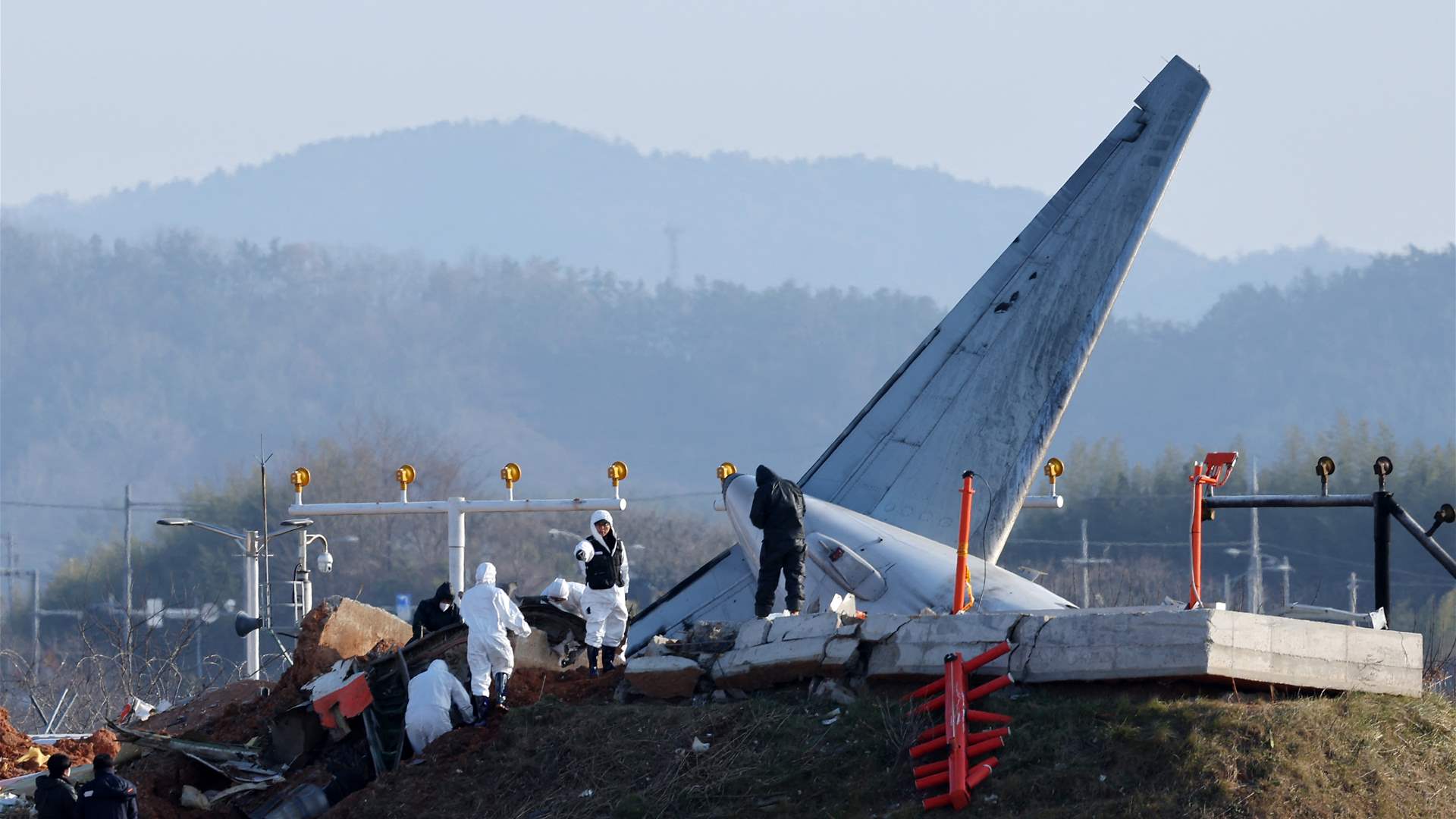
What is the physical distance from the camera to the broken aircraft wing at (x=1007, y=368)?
21875 millimetres

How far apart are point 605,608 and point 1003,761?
6.06 meters

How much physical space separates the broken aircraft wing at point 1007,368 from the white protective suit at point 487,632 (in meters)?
5.71

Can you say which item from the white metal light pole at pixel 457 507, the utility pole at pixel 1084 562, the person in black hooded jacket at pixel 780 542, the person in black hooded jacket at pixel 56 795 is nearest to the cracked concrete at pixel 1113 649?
the person in black hooded jacket at pixel 780 542

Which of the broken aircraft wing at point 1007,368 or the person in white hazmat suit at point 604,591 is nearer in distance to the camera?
the person in white hazmat suit at point 604,591

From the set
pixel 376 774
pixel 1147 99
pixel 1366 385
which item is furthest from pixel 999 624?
pixel 1366 385

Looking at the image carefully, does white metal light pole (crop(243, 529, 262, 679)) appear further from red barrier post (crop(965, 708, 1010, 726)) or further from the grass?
red barrier post (crop(965, 708, 1010, 726))

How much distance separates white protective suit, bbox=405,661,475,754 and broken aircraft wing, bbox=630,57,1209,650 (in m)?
4.19

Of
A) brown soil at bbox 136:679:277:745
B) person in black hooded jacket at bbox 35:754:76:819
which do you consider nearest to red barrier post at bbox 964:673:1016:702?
person in black hooded jacket at bbox 35:754:76:819

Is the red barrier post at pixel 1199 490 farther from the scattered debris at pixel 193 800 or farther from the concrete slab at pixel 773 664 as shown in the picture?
the scattered debris at pixel 193 800

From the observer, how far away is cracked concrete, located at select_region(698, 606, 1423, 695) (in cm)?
1386

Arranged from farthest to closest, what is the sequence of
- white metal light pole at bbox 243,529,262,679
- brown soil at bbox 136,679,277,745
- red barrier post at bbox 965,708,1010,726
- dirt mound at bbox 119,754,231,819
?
white metal light pole at bbox 243,529,262,679 → brown soil at bbox 136,679,277,745 → dirt mound at bbox 119,754,231,819 → red barrier post at bbox 965,708,1010,726

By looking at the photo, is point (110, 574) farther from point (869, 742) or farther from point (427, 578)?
point (869, 742)

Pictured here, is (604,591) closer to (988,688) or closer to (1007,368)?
(988,688)

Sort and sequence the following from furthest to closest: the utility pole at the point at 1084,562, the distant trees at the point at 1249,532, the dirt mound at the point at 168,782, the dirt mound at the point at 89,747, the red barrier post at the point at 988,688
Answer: the distant trees at the point at 1249,532 < the utility pole at the point at 1084,562 < the dirt mound at the point at 89,747 < the dirt mound at the point at 168,782 < the red barrier post at the point at 988,688
